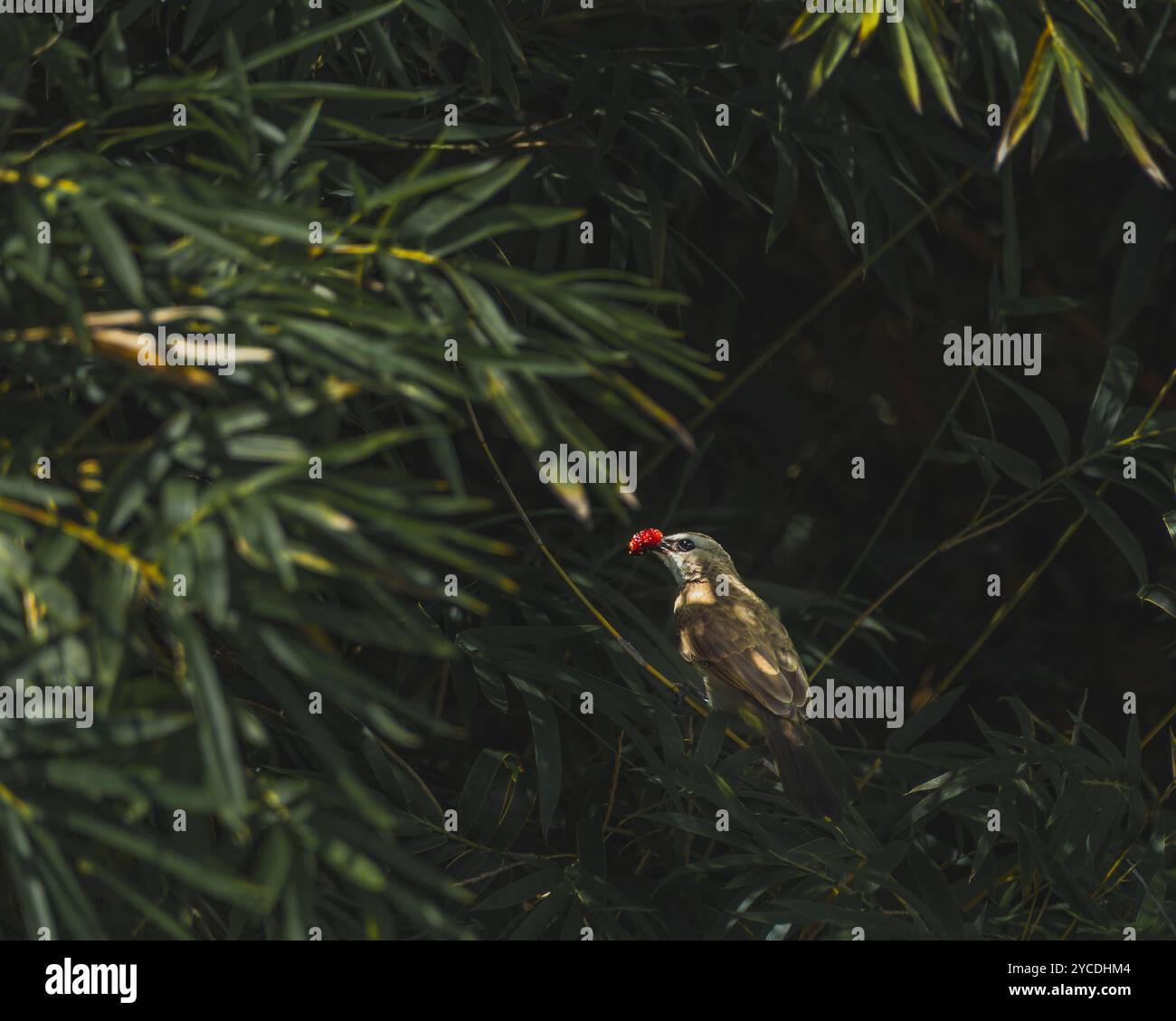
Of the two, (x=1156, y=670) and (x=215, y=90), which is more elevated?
(x=215, y=90)

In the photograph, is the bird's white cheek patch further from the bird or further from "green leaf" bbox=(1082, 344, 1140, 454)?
"green leaf" bbox=(1082, 344, 1140, 454)

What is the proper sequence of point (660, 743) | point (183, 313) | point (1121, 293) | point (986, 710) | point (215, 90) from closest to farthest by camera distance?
1. point (183, 313)
2. point (215, 90)
3. point (660, 743)
4. point (1121, 293)
5. point (986, 710)

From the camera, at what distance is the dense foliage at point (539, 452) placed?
1.70m

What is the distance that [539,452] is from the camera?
6.35 ft

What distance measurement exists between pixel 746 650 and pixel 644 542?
1.20 feet

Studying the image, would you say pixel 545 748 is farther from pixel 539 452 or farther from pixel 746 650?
pixel 539 452

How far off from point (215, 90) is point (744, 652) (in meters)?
1.63

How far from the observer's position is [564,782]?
9.76ft

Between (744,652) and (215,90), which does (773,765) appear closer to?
(744,652)

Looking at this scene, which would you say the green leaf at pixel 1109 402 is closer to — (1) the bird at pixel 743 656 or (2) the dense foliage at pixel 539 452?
(2) the dense foliage at pixel 539 452

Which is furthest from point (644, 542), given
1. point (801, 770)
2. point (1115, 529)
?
point (1115, 529)

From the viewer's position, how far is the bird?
2.74m
